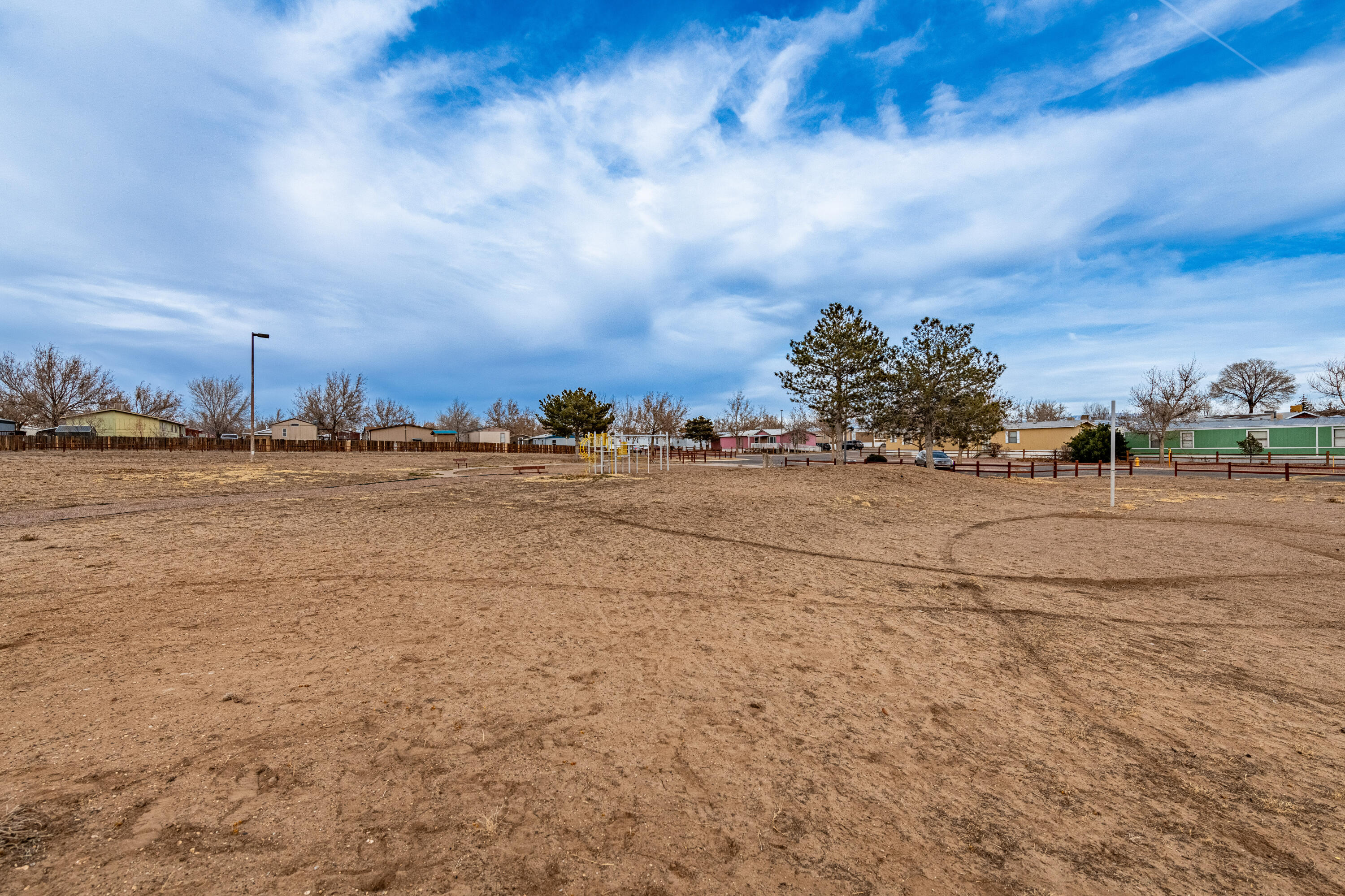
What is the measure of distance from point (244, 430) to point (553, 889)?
4182 inches

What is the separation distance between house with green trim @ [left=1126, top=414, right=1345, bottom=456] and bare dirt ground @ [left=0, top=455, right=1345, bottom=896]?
47.5 metres

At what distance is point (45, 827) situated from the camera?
267cm

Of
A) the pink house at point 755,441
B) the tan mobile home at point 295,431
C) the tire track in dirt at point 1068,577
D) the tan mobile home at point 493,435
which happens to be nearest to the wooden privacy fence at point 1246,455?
the tire track in dirt at point 1068,577

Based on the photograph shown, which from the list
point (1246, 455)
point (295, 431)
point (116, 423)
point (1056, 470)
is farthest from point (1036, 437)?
point (116, 423)

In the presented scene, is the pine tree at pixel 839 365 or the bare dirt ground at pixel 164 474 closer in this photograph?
the bare dirt ground at pixel 164 474

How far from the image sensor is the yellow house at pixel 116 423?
185ft

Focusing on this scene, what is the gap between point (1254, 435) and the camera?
42781mm

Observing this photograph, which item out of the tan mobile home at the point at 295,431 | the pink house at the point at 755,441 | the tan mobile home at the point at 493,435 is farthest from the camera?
the pink house at the point at 755,441

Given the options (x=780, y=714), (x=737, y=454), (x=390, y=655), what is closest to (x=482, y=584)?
(x=390, y=655)

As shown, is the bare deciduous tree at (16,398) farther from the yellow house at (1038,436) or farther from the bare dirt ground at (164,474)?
the yellow house at (1038,436)

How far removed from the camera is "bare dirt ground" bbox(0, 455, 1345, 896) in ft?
8.77

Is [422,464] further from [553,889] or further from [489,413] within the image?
[489,413]

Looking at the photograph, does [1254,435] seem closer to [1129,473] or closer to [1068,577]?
[1129,473]

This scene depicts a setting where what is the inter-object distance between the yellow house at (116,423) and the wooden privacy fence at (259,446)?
1.78 metres
